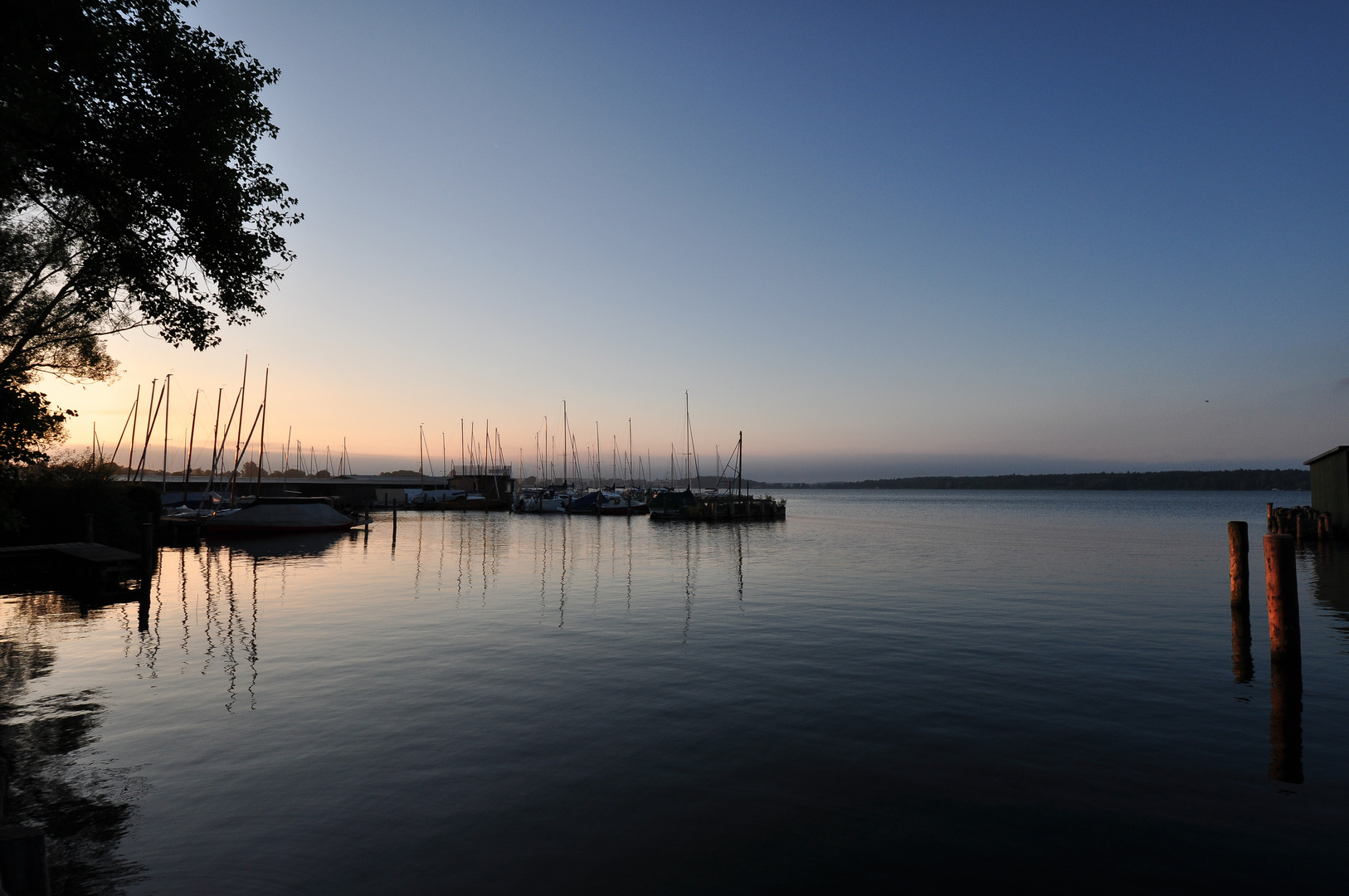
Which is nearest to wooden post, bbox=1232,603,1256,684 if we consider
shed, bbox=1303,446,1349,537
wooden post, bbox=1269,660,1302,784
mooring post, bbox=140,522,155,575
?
wooden post, bbox=1269,660,1302,784

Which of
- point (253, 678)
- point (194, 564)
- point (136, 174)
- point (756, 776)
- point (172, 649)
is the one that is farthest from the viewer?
point (194, 564)

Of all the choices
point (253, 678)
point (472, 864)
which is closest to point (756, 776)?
point (472, 864)

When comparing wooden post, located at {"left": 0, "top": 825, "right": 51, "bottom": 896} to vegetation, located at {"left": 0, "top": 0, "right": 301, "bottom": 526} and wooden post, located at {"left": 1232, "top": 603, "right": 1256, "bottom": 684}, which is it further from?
wooden post, located at {"left": 1232, "top": 603, "right": 1256, "bottom": 684}

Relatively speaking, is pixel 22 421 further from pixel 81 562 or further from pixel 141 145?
pixel 81 562

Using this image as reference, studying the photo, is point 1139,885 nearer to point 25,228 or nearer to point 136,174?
point 136,174

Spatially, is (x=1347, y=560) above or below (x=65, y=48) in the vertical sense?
below

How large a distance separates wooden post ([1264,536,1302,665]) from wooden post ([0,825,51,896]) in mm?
18704

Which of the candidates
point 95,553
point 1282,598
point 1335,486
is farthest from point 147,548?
point 1335,486

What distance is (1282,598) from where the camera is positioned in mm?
14758

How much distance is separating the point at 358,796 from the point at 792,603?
726 inches

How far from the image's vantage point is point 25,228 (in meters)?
21.3

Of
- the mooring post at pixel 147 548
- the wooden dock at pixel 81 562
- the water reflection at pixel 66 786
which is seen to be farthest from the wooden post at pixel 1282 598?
the mooring post at pixel 147 548

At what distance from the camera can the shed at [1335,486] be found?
41125 millimetres

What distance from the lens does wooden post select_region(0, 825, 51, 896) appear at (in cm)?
437
